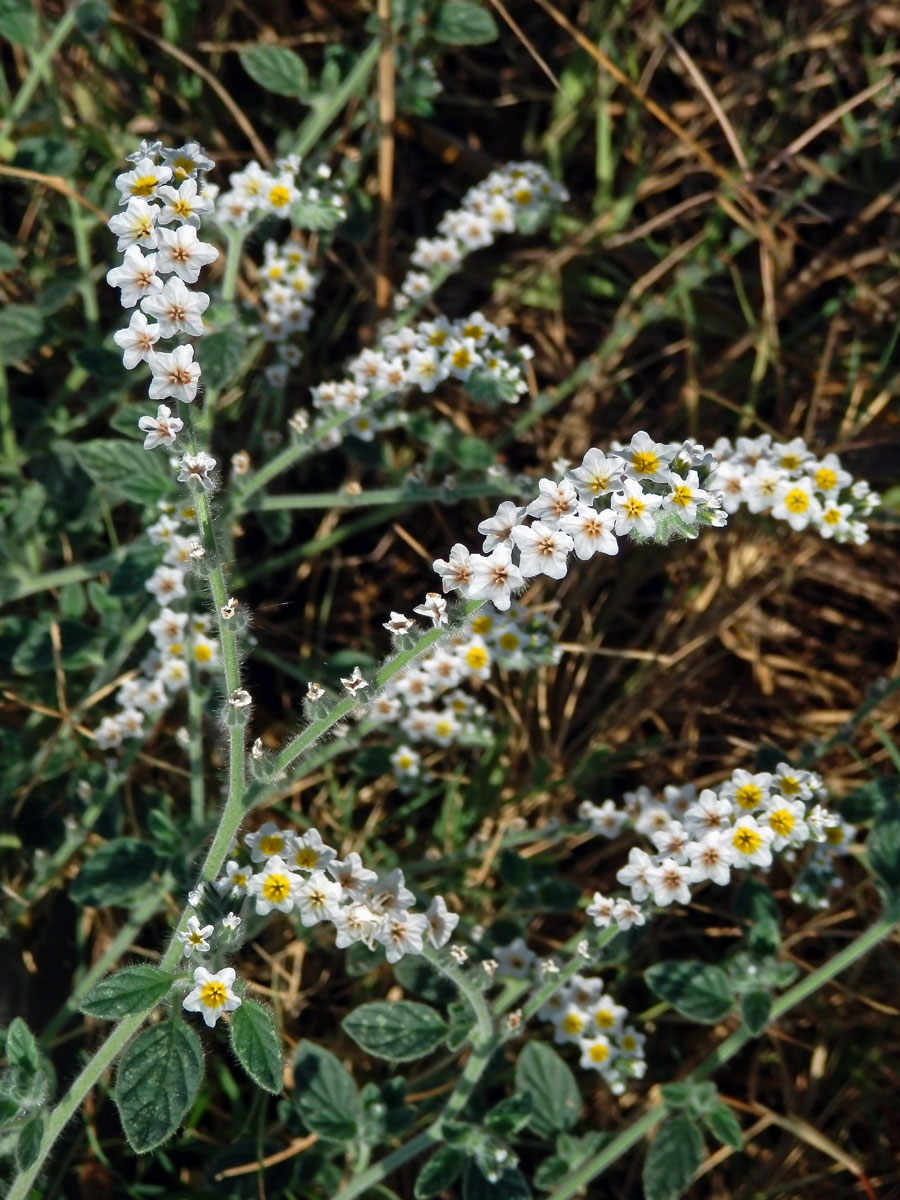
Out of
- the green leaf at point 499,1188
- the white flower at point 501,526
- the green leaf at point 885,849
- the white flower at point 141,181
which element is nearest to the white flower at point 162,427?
the white flower at point 141,181

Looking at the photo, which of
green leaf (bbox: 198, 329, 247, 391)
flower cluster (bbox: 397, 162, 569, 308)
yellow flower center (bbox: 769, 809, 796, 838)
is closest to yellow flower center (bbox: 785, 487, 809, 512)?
yellow flower center (bbox: 769, 809, 796, 838)

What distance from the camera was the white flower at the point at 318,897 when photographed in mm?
2670

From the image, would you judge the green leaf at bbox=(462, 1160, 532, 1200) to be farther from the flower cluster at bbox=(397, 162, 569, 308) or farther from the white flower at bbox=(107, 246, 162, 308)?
the flower cluster at bbox=(397, 162, 569, 308)

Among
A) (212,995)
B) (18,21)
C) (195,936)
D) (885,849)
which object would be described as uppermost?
(18,21)

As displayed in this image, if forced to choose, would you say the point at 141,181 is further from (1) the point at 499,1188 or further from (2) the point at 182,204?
(1) the point at 499,1188

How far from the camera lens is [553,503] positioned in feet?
7.72

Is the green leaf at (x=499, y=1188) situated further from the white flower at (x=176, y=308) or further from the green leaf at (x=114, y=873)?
the white flower at (x=176, y=308)

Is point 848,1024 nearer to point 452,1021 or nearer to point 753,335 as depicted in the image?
point 452,1021

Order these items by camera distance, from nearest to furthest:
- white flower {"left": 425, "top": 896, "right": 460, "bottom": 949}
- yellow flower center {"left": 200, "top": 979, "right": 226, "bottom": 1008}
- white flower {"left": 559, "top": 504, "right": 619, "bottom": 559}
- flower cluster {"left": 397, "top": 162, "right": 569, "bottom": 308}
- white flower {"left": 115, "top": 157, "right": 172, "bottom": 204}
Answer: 1. white flower {"left": 559, "top": 504, "right": 619, "bottom": 559}
2. yellow flower center {"left": 200, "top": 979, "right": 226, "bottom": 1008}
3. white flower {"left": 115, "top": 157, "right": 172, "bottom": 204}
4. white flower {"left": 425, "top": 896, "right": 460, "bottom": 949}
5. flower cluster {"left": 397, "top": 162, "right": 569, "bottom": 308}

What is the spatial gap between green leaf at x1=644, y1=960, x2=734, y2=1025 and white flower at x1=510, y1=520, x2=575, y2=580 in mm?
1428

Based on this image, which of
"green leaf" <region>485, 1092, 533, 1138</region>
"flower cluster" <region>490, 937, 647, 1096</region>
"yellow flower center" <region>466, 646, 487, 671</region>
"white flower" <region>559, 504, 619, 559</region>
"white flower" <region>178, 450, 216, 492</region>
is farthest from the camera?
"yellow flower center" <region>466, 646, 487, 671</region>

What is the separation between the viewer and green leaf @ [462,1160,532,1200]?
311 cm

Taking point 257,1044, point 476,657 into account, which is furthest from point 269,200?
point 257,1044

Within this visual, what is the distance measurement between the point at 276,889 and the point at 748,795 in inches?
46.7
